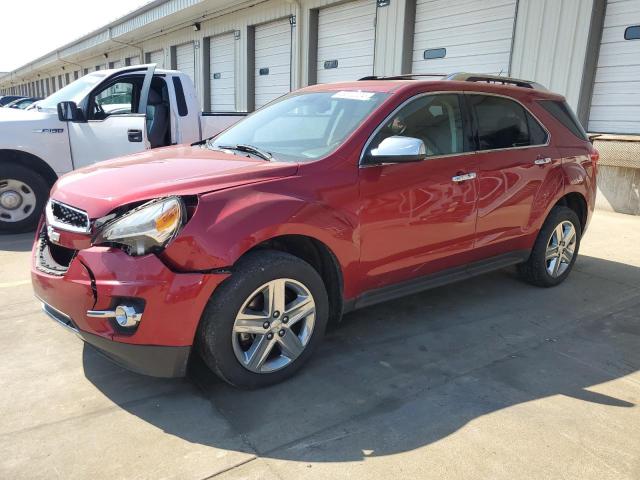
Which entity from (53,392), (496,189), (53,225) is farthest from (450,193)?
(53,392)

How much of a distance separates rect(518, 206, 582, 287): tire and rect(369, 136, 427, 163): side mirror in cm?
203

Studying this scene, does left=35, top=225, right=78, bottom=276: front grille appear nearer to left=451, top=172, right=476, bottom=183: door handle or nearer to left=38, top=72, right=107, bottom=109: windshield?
left=451, top=172, right=476, bottom=183: door handle

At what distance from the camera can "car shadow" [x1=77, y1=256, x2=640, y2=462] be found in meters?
2.55

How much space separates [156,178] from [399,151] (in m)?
1.41

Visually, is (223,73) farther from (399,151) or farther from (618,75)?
(399,151)

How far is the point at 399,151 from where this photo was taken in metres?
3.09

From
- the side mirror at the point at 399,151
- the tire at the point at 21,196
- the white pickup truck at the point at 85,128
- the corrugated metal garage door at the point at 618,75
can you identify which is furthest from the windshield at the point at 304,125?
the corrugated metal garage door at the point at 618,75

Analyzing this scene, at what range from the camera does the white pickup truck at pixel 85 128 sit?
6.11m

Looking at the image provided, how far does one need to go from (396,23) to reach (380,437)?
1050 centimetres

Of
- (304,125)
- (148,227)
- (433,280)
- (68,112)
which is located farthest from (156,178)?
(68,112)

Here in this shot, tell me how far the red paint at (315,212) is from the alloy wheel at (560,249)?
32 cm

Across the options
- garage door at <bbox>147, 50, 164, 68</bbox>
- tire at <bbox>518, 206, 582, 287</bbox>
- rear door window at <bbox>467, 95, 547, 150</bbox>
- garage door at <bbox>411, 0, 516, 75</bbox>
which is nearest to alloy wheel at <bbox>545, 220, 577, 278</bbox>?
tire at <bbox>518, 206, 582, 287</bbox>

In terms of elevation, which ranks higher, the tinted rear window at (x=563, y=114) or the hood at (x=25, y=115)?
the tinted rear window at (x=563, y=114)

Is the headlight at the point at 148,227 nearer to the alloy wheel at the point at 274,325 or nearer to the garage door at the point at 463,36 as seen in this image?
the alloy wheel at the point at 274,325
